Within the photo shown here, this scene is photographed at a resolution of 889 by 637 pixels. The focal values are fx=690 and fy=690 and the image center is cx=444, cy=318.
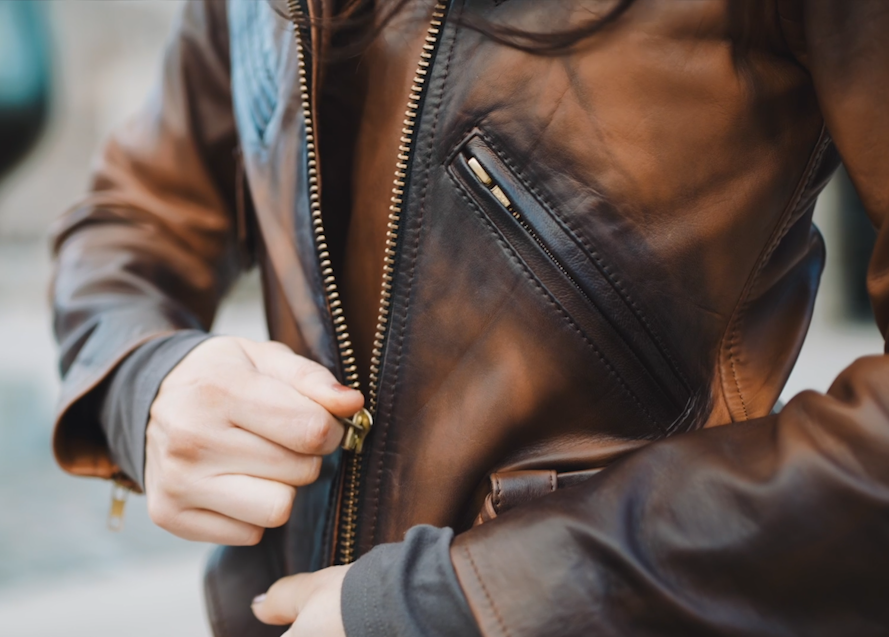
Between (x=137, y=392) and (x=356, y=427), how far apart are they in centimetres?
22

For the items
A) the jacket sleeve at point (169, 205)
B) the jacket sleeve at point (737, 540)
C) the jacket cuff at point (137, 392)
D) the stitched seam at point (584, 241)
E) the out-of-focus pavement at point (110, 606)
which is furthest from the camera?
the out-of-focus pavement at point (110, 606)

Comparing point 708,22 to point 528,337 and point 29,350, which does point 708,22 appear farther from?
point 29,350

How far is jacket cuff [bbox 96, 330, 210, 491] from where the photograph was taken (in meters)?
0.63

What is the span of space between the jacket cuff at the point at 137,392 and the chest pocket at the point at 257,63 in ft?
0.73

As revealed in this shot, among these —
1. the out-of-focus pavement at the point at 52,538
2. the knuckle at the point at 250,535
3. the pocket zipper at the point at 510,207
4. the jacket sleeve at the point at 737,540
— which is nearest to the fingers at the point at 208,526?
the knuckle at the point at 250,535

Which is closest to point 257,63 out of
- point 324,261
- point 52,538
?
point 324,261

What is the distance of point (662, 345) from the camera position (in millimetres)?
529

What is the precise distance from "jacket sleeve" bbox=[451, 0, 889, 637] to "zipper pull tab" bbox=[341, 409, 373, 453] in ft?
0.59

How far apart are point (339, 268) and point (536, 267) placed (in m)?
0.21

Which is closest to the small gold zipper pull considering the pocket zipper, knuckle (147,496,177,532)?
the pocket zipper

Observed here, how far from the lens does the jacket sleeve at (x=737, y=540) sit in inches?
15.4

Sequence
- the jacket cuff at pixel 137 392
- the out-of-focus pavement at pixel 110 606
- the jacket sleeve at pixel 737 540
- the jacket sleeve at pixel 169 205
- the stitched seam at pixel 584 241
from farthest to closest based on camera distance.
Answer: the out-of-focus pavement at pixel 110 606, the jacket sleeve at pixel 169 205, the jacket cuff at pixel 137 392, the stitched seam at pixel 584 241, the jacket sleeve at pixel 737 540

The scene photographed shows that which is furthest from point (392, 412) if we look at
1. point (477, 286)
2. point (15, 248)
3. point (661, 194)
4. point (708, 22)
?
point (15, 248)

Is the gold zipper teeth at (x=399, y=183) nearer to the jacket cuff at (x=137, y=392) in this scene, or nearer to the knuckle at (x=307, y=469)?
the knuckle at (x=307, y=469)
